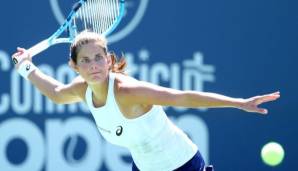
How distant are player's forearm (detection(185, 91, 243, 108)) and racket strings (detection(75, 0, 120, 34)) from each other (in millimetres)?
1416

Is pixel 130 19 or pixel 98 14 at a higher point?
pixel 130 19

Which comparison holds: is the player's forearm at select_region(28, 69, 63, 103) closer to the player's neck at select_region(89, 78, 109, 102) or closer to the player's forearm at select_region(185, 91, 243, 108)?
the player's neck at select_region(89, 78, 109, 102)

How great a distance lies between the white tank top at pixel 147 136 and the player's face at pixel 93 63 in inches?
3.7

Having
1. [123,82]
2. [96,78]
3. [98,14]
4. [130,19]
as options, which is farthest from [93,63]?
[130,19]

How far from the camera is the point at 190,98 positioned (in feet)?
11.8

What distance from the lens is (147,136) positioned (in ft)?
12.5

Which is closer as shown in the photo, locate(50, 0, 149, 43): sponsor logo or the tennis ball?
the tennis ball

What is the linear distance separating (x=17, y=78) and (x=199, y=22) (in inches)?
56.7

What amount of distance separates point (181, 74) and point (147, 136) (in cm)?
246

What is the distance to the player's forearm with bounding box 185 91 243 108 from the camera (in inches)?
138

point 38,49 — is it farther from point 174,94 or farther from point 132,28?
point 132,28

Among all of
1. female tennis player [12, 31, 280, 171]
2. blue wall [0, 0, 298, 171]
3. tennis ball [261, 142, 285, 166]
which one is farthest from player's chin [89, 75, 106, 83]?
blue wall [0, 0, 298, 171]

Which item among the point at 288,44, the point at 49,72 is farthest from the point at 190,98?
the point at 288,44

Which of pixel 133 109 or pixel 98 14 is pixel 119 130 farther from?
pixel 98 14
